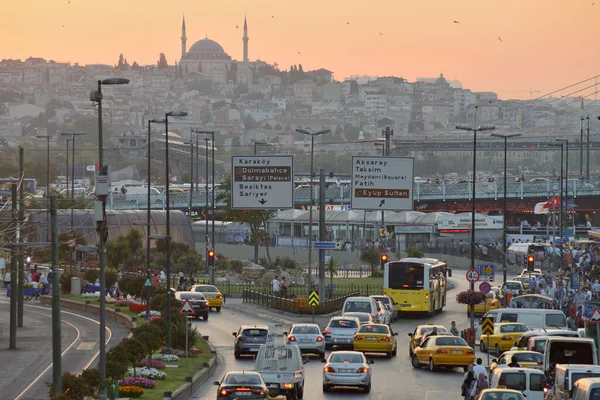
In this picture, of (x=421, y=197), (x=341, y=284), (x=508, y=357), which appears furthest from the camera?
(x=421, y=197)

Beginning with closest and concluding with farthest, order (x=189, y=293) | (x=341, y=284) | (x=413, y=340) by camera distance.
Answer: (x=413, y=340) < (x=189, y=293) < (x=341, y=284)

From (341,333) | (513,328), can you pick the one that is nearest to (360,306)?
(341,333)

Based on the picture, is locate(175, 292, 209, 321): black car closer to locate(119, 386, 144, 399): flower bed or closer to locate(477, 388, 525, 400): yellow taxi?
locate(119, 386, 144, 399): flower bed

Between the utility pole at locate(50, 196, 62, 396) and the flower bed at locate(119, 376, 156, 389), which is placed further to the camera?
the flower bed at locate(119, 376, 156, 389)

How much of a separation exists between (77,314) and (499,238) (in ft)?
192

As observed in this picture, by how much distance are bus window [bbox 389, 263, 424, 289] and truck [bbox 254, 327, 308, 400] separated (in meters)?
24.9

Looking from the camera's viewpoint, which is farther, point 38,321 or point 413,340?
point 38,321

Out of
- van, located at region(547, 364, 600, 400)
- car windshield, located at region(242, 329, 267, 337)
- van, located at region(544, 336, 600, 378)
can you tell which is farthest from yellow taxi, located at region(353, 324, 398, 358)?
van, located at region(547, 364, 600, 400)

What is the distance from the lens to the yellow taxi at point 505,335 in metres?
41.3

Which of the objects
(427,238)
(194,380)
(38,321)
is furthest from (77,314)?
(427,238)

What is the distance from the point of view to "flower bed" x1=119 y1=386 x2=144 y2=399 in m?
30.9

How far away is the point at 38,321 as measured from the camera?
55375 mm

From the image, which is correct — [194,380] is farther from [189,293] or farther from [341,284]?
[341,284]

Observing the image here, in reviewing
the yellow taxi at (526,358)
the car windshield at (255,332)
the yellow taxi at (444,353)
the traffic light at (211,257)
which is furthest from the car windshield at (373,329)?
the traffic light at (211,257)
